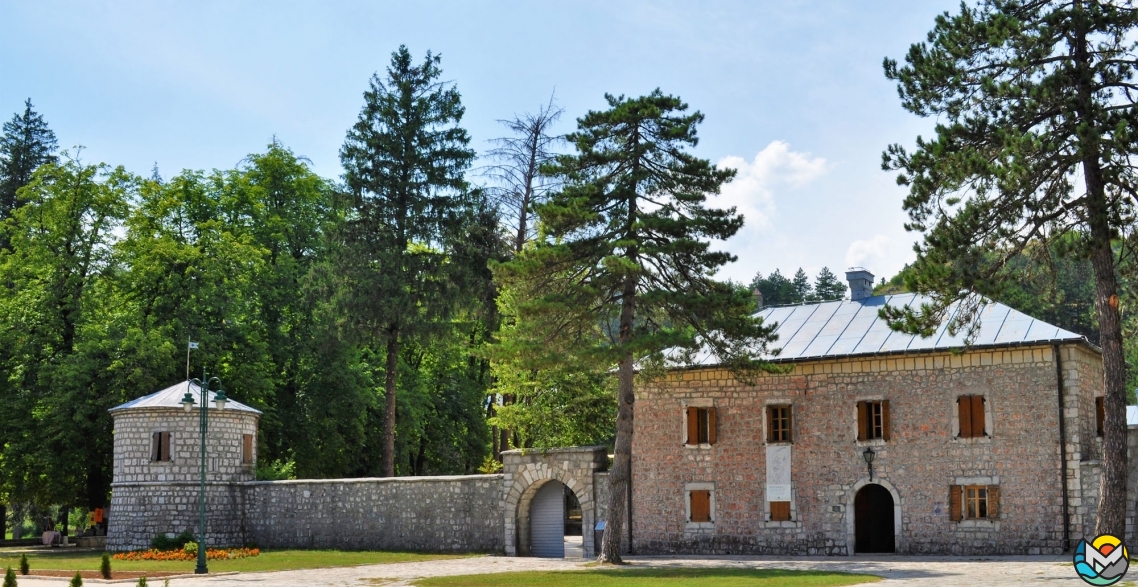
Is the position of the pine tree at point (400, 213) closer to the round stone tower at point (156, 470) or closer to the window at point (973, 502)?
the round stone tower at point (156, 470)

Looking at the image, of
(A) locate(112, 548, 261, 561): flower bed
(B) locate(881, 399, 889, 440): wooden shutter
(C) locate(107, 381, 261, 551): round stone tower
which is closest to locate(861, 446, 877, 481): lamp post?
(B) locate(881, 399, 889, 440): wooden shutter

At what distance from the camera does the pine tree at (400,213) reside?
119 feet

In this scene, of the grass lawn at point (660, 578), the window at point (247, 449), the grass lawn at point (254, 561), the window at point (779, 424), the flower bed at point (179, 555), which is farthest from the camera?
the window at point (247, 449)

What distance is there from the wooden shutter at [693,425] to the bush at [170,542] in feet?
45.3

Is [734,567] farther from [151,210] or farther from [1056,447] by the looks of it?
[151,210]

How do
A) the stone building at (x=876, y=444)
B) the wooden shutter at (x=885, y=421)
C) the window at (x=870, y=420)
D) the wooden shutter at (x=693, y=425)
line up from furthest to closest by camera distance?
the wooden shutter at (x=693, y=425), the window at (x=870, y=420), the wooden shutter at (x=885, y=421), the stone building at (x=876, y=444)

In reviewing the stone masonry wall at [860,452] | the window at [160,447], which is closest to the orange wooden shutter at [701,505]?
the stone masonry wall at [860,452]

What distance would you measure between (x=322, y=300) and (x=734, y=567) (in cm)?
1854

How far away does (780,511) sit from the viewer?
2756 centimetres

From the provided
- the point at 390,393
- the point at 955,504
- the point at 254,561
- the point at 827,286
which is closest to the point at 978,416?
the point at 955,504

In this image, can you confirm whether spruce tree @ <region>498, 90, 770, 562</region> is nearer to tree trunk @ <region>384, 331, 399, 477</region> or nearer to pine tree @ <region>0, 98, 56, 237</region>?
tree trunk @ <region>384, 331, 399, 477</region>

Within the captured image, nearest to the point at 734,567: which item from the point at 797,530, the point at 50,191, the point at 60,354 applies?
the point at 797,530

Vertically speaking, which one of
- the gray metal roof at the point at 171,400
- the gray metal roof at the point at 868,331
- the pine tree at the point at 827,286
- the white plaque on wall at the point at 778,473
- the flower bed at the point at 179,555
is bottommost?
the flower bed at the point at 179,555

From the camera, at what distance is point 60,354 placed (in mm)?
36188
